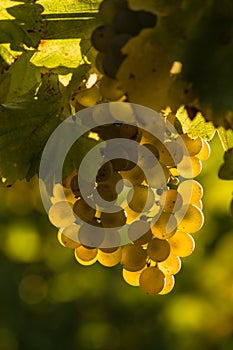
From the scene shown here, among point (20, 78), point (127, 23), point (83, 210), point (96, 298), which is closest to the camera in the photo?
point (127, 23)

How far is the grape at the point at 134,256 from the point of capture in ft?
4.02

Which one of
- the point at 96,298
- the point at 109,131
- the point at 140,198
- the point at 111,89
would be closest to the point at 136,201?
the point at 140,198

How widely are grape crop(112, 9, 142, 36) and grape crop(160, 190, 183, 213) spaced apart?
312 mm

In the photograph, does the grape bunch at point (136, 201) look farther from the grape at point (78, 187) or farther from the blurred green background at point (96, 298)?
the blurred green background at point (96, 298)

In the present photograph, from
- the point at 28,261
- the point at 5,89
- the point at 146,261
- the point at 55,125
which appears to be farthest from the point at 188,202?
the point at 28,261

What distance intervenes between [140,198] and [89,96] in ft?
0.48

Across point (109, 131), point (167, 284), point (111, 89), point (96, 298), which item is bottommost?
point (96, 298)

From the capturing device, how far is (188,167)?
1.25 m

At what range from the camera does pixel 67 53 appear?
4.27 feet

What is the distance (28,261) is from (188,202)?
2620 millimetres

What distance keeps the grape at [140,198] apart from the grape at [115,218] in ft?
0.05

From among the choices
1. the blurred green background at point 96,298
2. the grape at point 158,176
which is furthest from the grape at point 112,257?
the blurred green background at point 96,298

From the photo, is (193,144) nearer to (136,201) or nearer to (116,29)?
(136,201)

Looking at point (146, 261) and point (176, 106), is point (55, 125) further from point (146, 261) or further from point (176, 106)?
point (176, 106)
